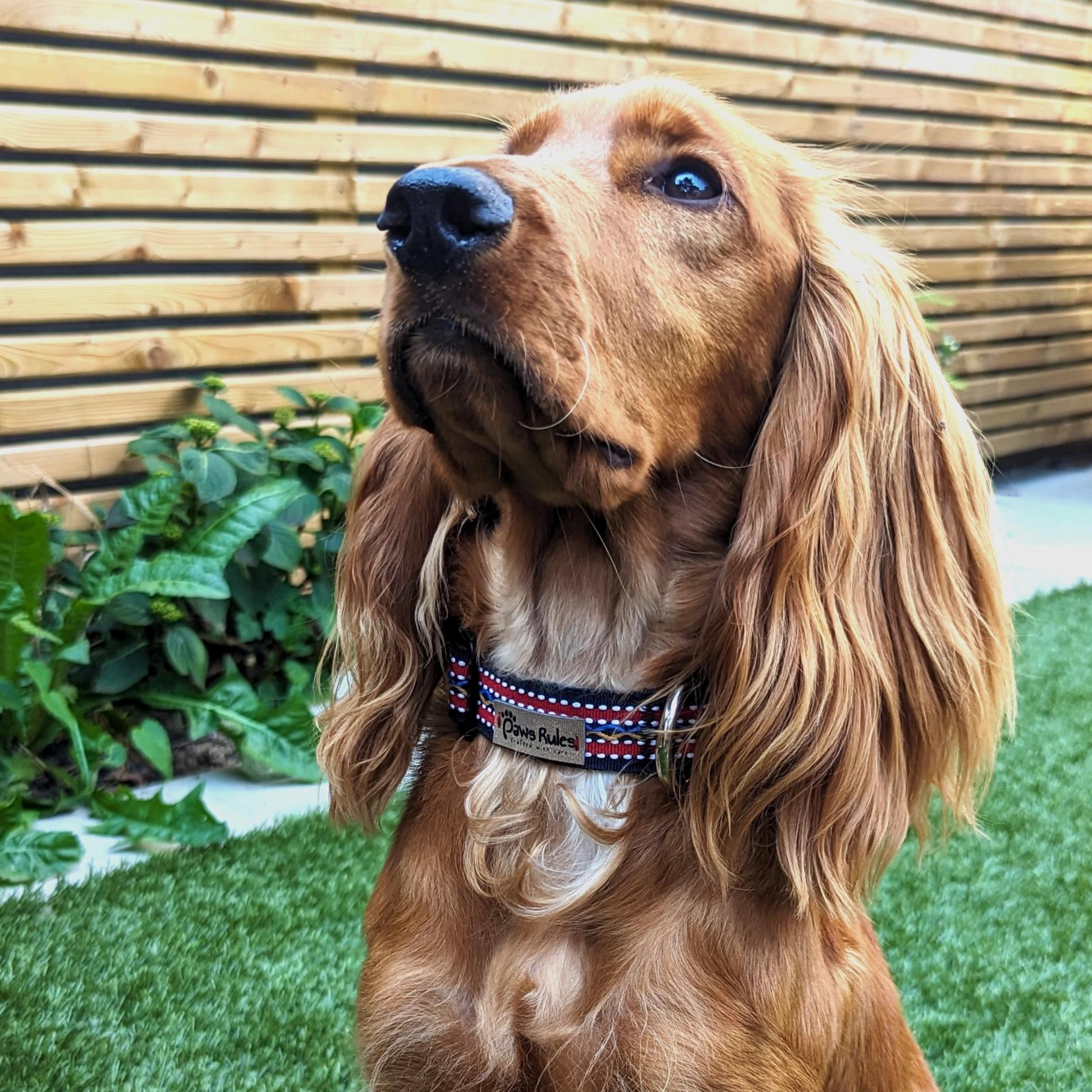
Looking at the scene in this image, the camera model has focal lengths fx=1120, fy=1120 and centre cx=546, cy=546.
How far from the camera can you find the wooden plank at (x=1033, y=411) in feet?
24.6

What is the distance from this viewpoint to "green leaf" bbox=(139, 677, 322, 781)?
317cm

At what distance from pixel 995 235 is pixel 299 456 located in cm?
546

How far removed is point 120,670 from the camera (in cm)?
327

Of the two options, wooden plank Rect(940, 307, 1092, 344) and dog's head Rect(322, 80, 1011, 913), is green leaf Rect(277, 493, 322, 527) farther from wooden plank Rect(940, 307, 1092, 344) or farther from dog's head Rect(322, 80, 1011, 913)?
wooden plank Rect(940, 307, 1092, 344)

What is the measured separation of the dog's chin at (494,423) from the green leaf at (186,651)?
81.1 inches

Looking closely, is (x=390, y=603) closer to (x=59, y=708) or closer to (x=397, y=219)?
(x=397, y=219)

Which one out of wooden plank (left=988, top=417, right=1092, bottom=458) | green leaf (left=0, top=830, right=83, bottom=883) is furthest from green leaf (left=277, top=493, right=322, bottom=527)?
wooden plank (left=988, top=417, right=1092, bottom=458)

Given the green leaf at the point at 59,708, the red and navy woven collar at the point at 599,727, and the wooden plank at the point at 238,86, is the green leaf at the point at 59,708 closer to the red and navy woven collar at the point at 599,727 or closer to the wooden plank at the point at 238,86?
the wooden plank at the point at 238,86

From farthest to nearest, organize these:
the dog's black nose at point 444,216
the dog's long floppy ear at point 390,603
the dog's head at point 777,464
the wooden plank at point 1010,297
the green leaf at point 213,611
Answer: the wooden plank at point 1010,297, the green leaf at point 213,611, the dog's long floppy ear at point 390,603, the dog's head at point 777,464, the dog's black nose at point 444,216

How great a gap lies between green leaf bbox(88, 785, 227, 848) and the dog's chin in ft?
6.00

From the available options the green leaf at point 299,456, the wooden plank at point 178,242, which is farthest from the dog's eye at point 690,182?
the wooden plank at point 178,242

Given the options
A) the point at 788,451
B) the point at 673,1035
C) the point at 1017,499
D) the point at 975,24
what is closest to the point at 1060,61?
the point at 975,24

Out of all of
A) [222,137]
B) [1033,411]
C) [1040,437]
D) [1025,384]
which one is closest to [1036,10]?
[1025,384]

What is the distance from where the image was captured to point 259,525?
323 cm
